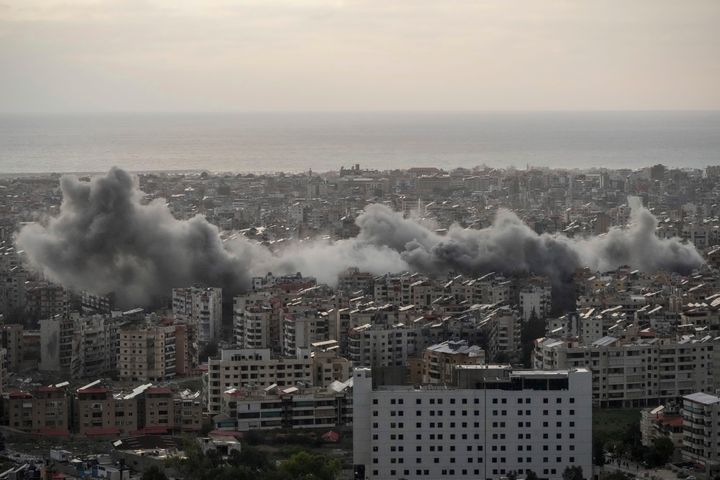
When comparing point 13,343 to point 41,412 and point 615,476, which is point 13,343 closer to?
point 41,412

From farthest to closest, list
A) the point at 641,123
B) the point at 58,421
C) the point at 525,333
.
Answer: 1. the point at 641,123
2. the point at 525,333
3. the point at 58,421

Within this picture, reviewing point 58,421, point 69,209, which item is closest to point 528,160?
point 69,209

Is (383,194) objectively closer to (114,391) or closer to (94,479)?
(114,391)

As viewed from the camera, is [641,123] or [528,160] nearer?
[528,160]

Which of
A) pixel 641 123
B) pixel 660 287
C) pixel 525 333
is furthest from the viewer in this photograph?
pixel 641 123

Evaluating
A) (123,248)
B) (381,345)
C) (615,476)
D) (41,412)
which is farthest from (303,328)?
(123,248)

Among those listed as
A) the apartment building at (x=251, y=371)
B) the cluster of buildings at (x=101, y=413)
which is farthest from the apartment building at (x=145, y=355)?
the cluster of buildings at (x=101, y=413)

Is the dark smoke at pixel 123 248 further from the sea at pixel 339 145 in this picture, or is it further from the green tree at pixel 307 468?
the sea at pixel 339 145

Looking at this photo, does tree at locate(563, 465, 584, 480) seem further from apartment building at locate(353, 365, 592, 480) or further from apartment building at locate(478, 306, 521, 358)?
apartment building at locate(478, 306, 521, 358)
